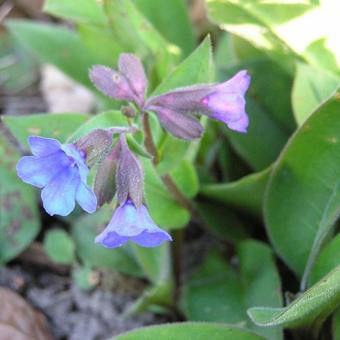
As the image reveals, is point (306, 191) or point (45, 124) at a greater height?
point (45, 124)

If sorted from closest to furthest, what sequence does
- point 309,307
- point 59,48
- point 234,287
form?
point 309,307 → point 234,287 → point 59,48

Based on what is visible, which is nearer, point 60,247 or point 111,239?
point 111,239

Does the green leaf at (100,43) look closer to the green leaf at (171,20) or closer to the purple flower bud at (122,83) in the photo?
the green leaf at (171,20)

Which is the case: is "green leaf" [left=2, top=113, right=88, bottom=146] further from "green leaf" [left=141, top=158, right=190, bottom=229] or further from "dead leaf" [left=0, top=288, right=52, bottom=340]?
"dead leaf" [left=0, top=288, right=52, bottom=340]

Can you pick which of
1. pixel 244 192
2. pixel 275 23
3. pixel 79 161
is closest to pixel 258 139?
pixel 244 192

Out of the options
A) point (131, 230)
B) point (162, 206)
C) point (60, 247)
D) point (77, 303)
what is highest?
point (131, 230)

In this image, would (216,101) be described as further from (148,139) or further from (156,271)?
(156,271)

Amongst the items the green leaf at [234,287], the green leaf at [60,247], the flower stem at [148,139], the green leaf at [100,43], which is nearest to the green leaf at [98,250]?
the green leaf at [60,247]

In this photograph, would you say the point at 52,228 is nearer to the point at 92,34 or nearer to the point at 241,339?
the point at 92,34
